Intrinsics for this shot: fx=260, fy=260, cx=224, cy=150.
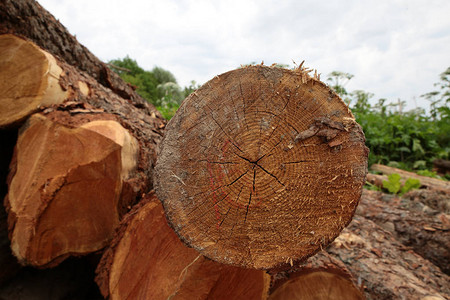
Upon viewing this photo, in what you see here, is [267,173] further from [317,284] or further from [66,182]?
[66,182]

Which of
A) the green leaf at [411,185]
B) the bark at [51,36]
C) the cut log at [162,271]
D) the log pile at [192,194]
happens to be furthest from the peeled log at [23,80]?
the green leaf at [411,185]

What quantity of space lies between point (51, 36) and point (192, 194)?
2072 mm

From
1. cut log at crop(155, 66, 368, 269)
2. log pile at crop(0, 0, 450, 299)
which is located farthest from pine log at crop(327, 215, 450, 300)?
cut log at crop(155, 66, 368, 269)

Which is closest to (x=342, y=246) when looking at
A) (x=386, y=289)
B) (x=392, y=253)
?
(x=386, y=289)

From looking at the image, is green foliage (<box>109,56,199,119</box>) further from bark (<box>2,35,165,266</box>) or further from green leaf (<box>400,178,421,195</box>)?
bark (<box>2,35,165,266</box>)

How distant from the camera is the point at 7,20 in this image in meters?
1.86

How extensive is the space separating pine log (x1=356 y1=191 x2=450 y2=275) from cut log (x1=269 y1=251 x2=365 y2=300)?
1.38 metres

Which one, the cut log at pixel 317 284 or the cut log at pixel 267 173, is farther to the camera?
the cut log at pixel 317 284

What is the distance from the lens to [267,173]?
100 cm

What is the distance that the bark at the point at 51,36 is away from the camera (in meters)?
1.87

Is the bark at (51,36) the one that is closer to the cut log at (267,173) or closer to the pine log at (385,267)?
the cut log at (267,173)

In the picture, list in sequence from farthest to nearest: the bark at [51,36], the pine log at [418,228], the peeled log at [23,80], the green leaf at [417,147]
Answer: the green leaf at [417,147] < the pine log at [418,228] < the bark at [51,36] < the peeled log at [23,80]

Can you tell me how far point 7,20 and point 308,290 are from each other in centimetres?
268

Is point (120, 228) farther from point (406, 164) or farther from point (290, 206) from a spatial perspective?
point (406, 164)
